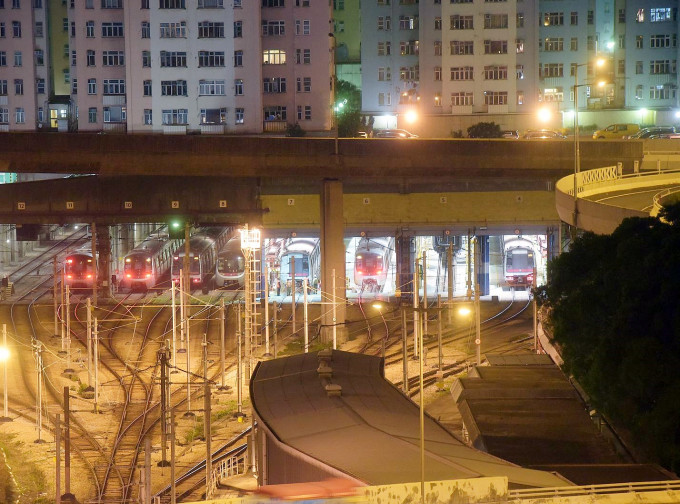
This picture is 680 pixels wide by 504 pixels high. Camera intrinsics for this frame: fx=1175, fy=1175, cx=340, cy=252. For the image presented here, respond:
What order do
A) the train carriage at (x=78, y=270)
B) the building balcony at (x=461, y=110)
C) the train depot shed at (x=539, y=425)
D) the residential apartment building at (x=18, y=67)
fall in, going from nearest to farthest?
1. the train depot shed at (x=539, y=425)
2. the train carriage at (x=78, y=270)
3. the building balcony at (x=461, y=110)
4. the residential apartment building at (x=18, y=67)

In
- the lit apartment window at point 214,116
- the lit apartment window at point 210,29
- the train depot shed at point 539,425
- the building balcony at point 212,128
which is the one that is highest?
the lit apartment window at point 210,29

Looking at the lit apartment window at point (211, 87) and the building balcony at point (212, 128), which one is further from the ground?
the lit apartment window at point (211, 87)

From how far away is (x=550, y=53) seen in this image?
7369 cm

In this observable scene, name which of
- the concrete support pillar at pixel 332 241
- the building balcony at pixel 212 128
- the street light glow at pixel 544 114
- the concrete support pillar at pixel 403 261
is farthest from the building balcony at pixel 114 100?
the concrete support pillar at pixel 332 241

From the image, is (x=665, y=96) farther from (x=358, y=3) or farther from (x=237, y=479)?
(x=237, y=479)

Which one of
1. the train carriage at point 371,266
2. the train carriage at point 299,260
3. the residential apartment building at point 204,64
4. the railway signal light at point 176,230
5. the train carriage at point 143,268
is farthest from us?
the residential apartment building at point 204,64

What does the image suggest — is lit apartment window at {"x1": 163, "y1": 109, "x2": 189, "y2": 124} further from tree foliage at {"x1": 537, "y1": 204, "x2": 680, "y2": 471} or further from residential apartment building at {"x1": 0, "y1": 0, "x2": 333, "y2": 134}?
tree foliage at {"x1": 537, "y1": 204, "x2": 680, "y2": 471}

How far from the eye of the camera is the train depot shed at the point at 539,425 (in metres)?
20.2

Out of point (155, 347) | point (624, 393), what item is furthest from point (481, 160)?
point (624, 393)

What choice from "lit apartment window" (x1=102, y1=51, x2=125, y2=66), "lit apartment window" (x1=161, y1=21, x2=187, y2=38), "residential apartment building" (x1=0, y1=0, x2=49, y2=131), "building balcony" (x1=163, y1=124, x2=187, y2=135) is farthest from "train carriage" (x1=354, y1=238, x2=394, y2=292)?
"residential apartment building" (x1=0, y1=0, x2=49, y2=131)

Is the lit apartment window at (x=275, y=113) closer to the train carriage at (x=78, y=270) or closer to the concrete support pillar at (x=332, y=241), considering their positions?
the train carriage at (x=78, y=270)

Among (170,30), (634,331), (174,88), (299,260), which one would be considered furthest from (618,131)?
(634,331)

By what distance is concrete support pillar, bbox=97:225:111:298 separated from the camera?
48438mm

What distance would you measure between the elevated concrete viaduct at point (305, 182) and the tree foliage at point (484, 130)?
16.9 metres
